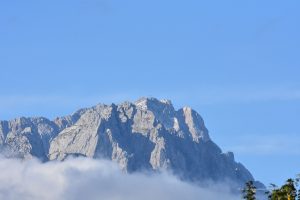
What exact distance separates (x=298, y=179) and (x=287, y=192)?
497 cm

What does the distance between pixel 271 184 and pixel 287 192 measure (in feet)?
11.4

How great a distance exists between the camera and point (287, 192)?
198000 mm

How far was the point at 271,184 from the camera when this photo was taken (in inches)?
7810

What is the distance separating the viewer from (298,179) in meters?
194

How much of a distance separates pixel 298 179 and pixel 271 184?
6.38 m
